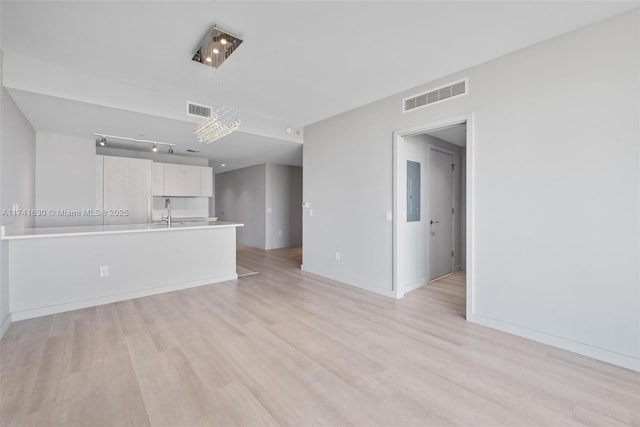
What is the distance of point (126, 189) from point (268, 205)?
336 cm

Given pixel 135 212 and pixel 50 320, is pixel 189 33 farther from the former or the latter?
pixel 135 212

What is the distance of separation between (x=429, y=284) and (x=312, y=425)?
332cm

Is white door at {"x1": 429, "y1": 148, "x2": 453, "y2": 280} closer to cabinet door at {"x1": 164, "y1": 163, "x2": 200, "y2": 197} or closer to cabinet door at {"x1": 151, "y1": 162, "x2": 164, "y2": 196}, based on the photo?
cabinet door at {"x1": 164, "y1": 163, "x2": 200, "y2": 197}

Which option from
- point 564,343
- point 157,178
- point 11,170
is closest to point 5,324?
point 11,170

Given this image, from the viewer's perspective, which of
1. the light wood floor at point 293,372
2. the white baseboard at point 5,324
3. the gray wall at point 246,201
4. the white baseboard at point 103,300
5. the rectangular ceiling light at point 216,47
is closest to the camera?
the light wood floor at point 293,372

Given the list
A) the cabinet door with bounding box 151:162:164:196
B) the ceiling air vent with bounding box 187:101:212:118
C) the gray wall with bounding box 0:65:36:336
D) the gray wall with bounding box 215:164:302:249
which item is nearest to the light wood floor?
the gray wall with bounding box 0:65:36:336

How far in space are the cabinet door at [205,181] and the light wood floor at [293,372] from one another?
12.5 feet

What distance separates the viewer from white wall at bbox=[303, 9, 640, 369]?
7.13 feet

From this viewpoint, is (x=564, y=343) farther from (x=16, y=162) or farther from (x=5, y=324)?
(x=16, y=162)

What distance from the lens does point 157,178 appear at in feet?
19.9

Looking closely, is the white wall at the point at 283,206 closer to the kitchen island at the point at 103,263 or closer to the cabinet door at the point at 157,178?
the cabinet door at the point at 157,178

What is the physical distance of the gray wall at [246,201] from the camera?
8077mm

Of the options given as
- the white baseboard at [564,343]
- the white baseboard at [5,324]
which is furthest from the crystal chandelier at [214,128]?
the white baseboard at [564,343]

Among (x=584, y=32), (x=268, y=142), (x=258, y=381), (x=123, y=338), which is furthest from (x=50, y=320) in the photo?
(x=584, y=32)
